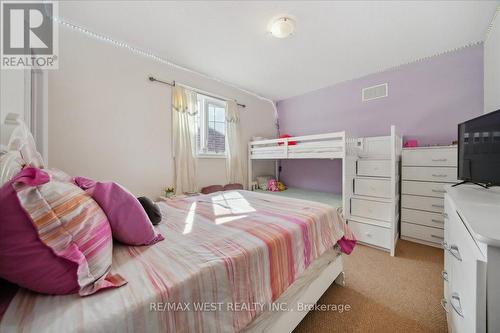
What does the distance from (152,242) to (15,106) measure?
4.13 ft

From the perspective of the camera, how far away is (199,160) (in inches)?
117

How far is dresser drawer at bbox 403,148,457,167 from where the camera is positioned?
2.14 meters

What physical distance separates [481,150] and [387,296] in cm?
128

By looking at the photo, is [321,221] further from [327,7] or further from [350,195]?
[327,7]

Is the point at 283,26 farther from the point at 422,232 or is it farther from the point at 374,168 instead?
the point at 422,232

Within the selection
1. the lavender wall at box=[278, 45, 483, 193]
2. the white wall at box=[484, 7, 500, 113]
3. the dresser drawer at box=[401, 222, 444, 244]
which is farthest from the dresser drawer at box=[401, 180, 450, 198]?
the white wall at box=[484, 7, 500, 113]

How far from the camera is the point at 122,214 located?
0.87 meters

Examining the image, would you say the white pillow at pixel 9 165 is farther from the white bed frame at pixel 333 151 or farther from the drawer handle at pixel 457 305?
the white bed frame at pixel 333 151

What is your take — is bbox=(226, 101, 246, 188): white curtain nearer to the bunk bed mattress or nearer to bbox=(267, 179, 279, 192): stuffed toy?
the bunk bed mattress

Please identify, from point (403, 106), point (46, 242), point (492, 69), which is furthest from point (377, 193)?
point (46, 242)

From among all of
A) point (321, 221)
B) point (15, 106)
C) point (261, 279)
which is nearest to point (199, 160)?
point (15, 106)

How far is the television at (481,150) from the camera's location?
47.4 inches

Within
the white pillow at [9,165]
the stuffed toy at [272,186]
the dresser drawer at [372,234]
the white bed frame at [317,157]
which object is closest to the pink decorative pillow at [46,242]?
the white pillow at [9,165]

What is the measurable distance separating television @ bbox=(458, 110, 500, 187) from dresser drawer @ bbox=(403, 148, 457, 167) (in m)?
0.78
